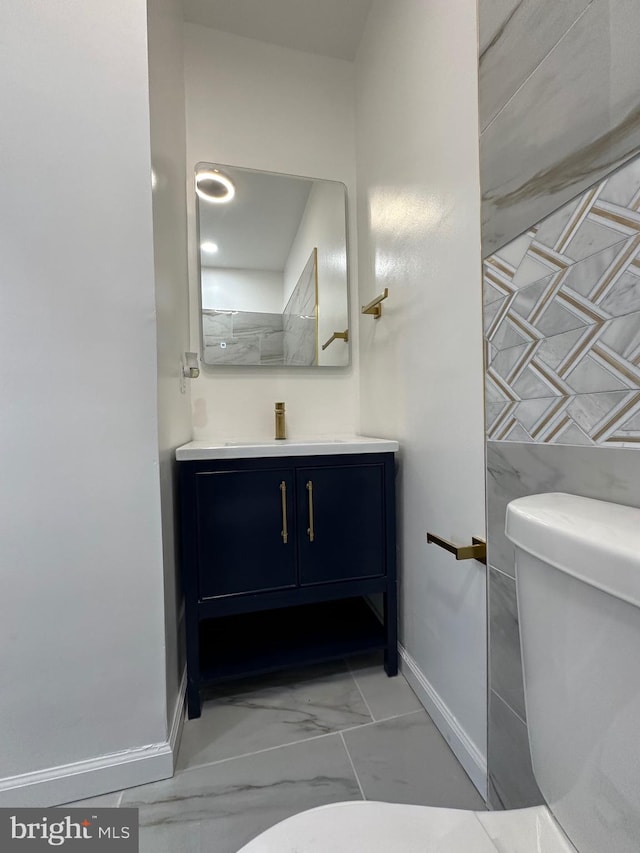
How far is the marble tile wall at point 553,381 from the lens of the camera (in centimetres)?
52

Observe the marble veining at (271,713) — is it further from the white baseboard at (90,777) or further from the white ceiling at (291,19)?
the white ceiling at (291,19)

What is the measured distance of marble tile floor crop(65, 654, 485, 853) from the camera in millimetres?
832

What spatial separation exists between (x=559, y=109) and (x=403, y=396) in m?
0.81

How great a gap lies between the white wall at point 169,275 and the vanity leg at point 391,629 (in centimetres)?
72

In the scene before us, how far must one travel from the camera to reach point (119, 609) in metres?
0.91

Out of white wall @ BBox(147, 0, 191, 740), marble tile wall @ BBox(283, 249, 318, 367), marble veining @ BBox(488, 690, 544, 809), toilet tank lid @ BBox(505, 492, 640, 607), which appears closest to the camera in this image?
toilet tank lid @ BBox(505, 492, 640, 607)

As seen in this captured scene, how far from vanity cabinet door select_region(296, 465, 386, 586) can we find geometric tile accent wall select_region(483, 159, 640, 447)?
1.85ft

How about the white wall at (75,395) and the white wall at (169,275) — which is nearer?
the white wall at (75,395)

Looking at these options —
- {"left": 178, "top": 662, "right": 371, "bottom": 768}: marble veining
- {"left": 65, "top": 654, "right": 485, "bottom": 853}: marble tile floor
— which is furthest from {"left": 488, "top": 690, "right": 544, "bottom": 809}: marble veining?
{"left": 178, "top": 662, "right": 371, "bottom": 768}: marble veining

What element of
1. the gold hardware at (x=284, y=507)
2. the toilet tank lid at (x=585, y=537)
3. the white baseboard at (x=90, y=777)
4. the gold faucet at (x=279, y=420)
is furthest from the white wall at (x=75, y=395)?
the toilet tank lid at (x=585, y=537)

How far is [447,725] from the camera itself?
1004mm

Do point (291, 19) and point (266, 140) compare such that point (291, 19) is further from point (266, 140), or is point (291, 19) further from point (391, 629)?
point (391, 629)

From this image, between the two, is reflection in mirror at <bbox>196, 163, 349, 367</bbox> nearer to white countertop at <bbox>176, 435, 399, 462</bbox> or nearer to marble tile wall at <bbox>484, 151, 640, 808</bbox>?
white countertop at <bbox>176, 435, 399, 462</bbox>

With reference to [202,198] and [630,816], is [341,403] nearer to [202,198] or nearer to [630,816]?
[202,198]
